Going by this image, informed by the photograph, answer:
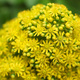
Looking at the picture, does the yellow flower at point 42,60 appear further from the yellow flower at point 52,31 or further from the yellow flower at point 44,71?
the yellow flower at point 52,31

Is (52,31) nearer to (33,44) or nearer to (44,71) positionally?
(33,44)

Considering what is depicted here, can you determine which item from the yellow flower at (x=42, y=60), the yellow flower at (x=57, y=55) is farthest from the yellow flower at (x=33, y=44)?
the yellow flower at (x=57, y=55)

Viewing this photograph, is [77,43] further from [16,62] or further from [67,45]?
[16,62]

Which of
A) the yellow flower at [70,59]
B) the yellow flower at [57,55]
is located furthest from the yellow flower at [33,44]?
the yellow flower at [70,59]

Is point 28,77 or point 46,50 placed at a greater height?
point 46,50

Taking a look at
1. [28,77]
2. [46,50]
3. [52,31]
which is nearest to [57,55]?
[46,50]

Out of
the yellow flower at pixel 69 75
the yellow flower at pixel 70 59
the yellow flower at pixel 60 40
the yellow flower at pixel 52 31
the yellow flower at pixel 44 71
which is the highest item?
the yellow flower at pixel 52 31

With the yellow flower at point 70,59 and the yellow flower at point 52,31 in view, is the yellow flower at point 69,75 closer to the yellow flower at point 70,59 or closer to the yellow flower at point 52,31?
the yellow flower at point 70,59

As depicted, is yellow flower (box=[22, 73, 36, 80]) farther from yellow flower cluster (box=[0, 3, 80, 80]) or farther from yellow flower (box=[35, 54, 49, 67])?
yellow flower (box=[35, 54, 49, 67])

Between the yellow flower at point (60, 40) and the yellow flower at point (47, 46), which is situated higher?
the yellow flower at point (60, 40)
